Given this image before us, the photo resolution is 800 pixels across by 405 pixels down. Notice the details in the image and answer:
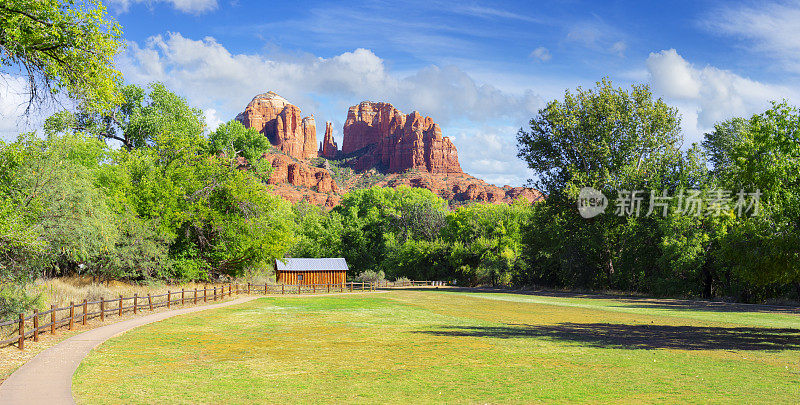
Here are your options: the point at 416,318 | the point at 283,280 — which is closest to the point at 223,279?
the point at 283,280

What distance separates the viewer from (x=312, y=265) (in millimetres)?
64750

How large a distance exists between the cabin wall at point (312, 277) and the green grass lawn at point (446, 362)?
1604 inches

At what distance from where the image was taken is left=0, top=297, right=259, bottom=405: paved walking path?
881cm

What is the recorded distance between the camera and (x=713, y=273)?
41.0m

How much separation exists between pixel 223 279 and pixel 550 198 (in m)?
29.1

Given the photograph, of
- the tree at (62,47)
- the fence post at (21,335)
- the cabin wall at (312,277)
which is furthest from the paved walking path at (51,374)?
the cabin wall at (312,277)

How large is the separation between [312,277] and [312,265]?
1.44 m

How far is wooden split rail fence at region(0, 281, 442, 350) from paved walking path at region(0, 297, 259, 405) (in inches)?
39.5

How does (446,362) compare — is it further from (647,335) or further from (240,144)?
(240,144)

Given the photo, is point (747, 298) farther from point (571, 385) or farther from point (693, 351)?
point (571, 385)

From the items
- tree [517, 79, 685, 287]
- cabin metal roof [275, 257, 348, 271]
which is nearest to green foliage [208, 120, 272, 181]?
cabin metal roof [275, 257, 348, 271]

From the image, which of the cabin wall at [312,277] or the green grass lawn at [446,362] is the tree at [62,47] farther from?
the cabin wall at [312,277]

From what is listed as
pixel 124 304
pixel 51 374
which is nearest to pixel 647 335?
pixel 51 374

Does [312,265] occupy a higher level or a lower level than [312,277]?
higher
